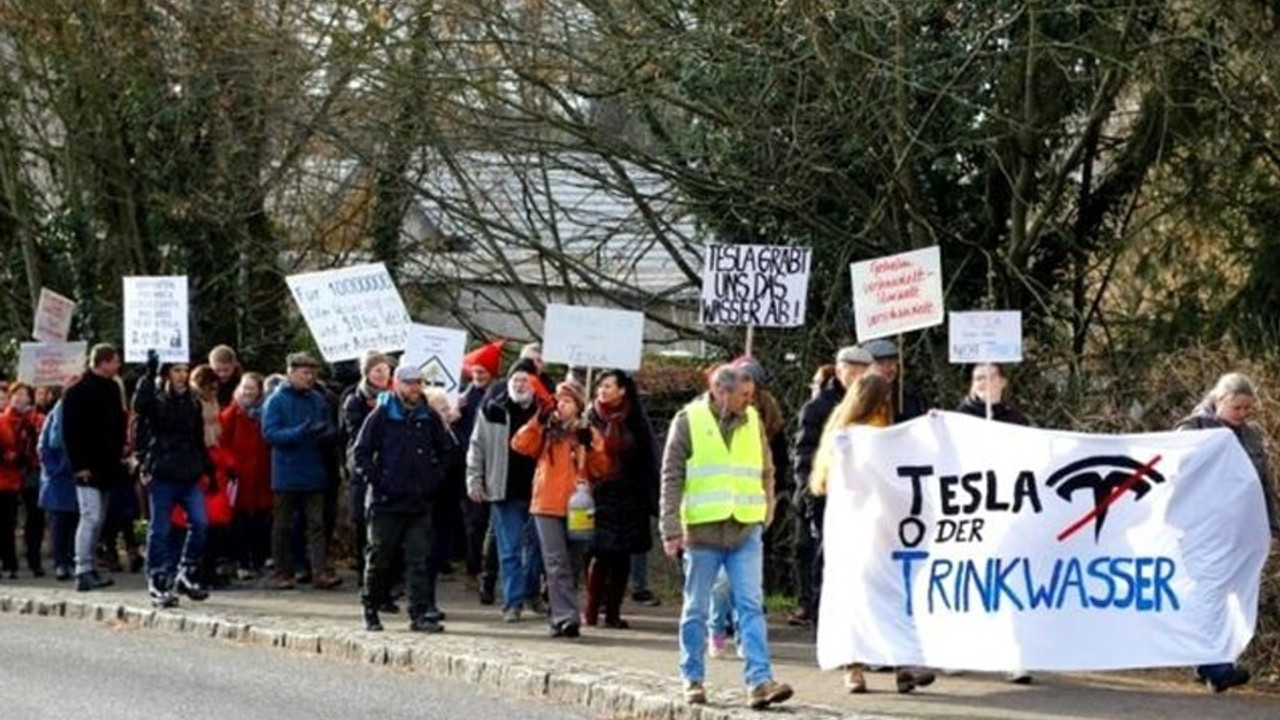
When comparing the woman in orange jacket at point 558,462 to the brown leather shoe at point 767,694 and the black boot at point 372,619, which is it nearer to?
the black boot at point 372,619

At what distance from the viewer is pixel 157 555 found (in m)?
19.2

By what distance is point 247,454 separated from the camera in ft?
68.7

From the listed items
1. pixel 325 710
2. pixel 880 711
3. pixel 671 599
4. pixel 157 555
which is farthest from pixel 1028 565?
pixel 157 555

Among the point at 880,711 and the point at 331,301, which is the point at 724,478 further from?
the point at 331,301

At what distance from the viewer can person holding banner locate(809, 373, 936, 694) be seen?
1414cm

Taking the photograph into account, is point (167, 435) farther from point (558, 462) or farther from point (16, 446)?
point (16, 446)

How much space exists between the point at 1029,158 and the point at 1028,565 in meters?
7.37

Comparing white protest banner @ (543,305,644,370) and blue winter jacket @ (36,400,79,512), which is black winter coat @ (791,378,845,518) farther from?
blue winter jacket @ (36,400,79,512)

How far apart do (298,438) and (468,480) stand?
8.89 ft

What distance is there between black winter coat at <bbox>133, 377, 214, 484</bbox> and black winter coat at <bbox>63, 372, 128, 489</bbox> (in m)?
1.64

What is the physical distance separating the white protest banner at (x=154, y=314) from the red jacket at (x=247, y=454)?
2.44 feet

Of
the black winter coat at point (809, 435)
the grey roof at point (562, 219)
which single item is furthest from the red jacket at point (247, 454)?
the black winter coat at point (809, 435)

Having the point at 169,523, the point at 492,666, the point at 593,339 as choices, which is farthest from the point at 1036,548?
the point at 169,523

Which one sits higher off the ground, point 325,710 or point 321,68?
point 321,68
